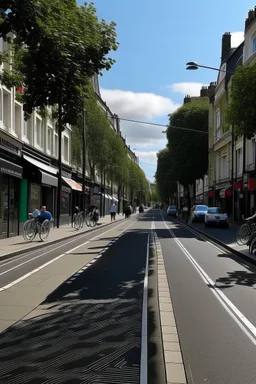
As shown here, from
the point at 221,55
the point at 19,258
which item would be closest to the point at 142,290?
the point at 19,258

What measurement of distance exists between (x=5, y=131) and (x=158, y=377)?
19680mm

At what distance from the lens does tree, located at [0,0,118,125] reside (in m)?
8.06

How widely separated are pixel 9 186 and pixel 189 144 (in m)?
40.2

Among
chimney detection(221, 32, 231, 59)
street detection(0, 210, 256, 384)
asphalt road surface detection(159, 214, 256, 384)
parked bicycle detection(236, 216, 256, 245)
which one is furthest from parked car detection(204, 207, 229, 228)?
chimney detection(221, 32, 231, 59)

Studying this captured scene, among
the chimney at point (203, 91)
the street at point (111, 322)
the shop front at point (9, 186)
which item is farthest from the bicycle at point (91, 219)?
the chimney at point (203, 91)

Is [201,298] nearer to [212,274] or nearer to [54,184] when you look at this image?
[212,274]

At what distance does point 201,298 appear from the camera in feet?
28.2

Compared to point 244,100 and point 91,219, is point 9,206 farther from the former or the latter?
point 91,219

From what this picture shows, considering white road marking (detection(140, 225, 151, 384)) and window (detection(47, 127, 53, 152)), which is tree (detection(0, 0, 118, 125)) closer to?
white road marking (detection(140, 225, 151, 384))

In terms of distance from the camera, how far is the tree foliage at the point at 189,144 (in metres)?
60.4

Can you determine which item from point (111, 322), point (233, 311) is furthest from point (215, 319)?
point (111, 322)

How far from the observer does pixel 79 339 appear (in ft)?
19.0

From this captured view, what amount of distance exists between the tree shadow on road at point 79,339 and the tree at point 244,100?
337 inches

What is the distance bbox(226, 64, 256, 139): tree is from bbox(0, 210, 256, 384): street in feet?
17.7
